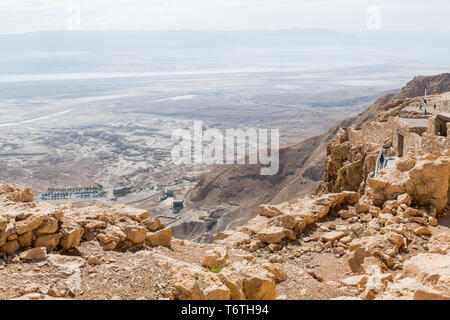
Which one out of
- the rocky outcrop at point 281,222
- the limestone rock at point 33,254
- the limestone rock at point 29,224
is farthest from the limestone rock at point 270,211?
the limestone rock at point 33,254

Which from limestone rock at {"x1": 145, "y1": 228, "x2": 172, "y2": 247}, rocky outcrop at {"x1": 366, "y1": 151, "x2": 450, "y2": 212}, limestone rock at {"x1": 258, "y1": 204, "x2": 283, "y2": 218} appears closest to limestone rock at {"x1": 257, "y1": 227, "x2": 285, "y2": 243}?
limestone rock at {"x1": 258, "y1": 204, "x2": 283, "y2": 218}

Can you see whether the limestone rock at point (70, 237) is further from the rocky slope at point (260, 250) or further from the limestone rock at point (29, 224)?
the limestone rock at point (29, 224)

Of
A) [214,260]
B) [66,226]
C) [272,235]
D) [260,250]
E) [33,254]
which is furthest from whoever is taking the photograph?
[272,235]

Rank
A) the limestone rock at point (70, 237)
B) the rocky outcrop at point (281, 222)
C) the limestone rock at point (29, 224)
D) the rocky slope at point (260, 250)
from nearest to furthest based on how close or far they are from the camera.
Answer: the rocky slope at point (260, 250) → the limestone rock at point (29, 224) → the limestone rock at point (70, 237) → the rocky outcrop at point (281, 222)

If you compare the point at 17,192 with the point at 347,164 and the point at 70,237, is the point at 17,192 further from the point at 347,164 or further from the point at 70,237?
the point at 347,164

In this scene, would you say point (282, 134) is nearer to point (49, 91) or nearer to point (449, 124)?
point (449, 124)

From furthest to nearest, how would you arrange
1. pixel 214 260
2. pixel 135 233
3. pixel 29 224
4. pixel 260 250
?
pixel 260 250
pixel 135 233
pixel 214 260
pixel 29 224

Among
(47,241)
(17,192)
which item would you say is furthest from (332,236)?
(17,192)

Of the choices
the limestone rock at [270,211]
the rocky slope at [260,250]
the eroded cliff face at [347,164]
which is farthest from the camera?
the eroded cliff face at [347,164]

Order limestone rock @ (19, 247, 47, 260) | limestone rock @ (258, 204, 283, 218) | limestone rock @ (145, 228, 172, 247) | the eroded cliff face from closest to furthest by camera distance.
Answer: limestone rock @ (19, 247, 47, 260) < limestone rock @ (145, 228, 172, 247) < limestone rock @ (258, 204, 283, 218) < the eroded cliff face

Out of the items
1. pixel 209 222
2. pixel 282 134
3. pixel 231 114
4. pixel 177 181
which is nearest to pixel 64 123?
pixel 231 114

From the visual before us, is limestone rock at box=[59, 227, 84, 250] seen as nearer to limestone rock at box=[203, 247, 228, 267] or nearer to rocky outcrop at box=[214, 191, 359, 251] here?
limestone rock at box=[203, 247, 228, 267]

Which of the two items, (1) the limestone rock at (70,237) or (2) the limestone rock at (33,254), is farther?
(1) the limestone rock at (70,237)
